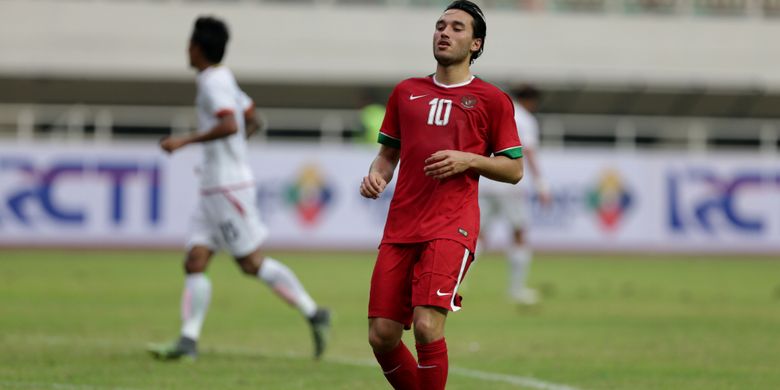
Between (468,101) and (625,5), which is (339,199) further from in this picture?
(468,101)

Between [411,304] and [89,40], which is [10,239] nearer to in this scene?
[89,40]

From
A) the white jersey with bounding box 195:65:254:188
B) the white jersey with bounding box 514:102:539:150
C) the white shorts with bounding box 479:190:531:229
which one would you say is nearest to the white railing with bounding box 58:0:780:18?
the white shorts with bounding box 479:190:531:229

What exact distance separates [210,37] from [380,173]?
3671mm

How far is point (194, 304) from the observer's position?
10117 mm

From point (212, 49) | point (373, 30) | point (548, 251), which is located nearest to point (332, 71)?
point (373, 30)

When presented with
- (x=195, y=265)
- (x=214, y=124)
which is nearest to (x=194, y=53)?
(x=214, y=124)

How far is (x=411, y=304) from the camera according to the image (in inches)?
264

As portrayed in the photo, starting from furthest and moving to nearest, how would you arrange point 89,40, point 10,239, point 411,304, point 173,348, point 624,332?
point 89,40
point 10,239
point 624,332
point 173,348
point 411,304

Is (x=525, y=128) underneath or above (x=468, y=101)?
underneath

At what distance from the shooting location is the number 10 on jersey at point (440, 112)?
6750 mm

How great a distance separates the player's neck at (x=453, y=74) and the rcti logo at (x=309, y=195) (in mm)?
17940

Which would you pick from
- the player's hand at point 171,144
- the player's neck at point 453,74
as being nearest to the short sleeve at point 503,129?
the player's neck at point 453,74

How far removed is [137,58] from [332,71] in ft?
16.5

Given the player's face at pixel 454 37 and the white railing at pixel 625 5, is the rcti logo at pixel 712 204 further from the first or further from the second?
the player's face at pixel 454 37
